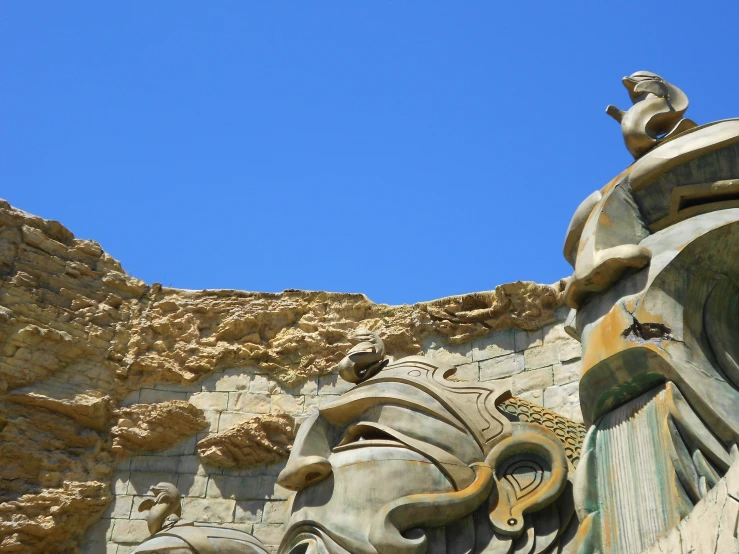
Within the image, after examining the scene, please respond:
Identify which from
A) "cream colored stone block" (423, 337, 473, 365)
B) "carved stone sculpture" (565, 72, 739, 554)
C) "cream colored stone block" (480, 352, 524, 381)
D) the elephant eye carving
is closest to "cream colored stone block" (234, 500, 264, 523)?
"cream colored stone block" (423, 337, 473, 365)

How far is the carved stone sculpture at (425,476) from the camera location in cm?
654

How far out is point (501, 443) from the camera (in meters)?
6.88

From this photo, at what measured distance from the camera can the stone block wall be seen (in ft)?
30.1

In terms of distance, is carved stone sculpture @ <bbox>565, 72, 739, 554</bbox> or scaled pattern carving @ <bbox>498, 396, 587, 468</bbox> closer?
carved stone sculpture @ <bbox>565, 72, 739, 554</bbox>

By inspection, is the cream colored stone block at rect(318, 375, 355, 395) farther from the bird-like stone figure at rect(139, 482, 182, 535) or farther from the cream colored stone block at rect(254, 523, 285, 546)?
the bird-like stone figure at rect(139, 482, 182, 535)

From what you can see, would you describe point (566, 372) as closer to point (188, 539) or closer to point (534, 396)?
point (534, 396)

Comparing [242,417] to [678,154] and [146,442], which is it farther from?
[678,154]

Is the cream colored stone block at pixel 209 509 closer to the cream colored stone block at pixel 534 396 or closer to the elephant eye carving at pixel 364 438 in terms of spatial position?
the cream colored stone block at pixel 534 396

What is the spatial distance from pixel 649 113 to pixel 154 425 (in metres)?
4.72

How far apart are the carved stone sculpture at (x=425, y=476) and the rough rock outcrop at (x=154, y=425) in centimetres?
265

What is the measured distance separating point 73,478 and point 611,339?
4.92 meters

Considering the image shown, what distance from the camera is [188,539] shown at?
7332 mm

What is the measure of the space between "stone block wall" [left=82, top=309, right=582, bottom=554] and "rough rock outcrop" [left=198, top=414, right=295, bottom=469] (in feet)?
0.22

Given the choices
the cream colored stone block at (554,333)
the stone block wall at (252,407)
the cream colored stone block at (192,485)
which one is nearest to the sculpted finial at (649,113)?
the stone block wall at (252,407)
